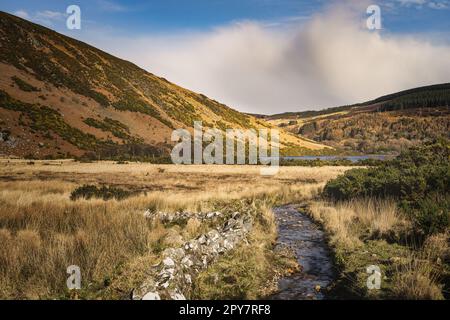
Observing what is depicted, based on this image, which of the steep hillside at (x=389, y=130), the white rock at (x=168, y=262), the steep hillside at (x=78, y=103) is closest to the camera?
the white rock at (x=168, y=262)

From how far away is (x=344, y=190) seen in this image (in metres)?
19.0

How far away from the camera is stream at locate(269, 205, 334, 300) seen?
25.7ft

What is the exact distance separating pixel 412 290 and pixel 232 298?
11.5 ft

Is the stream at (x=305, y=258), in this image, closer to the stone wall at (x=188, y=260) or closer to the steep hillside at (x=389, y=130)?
the stone wall at (x=188, y=260)

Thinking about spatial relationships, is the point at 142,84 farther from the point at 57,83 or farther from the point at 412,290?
the point at 412,290

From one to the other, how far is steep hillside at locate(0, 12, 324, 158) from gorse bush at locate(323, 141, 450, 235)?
4505cm

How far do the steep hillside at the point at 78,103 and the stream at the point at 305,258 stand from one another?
148 feet

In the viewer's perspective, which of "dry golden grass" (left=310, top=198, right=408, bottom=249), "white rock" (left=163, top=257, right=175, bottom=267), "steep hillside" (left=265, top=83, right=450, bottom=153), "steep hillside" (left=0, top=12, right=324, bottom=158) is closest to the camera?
"white rock" (left=163, top=257, right=175, bottom=267)

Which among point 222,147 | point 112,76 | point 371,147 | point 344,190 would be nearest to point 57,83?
point 112,76

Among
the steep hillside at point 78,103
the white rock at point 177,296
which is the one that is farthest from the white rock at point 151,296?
the steep hillside at point 78,103

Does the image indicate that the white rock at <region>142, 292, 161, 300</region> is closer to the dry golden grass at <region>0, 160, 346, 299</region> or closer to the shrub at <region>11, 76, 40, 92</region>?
the dry golden grass at <region>0, 160, 346, 299</region>

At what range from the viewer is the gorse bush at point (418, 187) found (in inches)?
404

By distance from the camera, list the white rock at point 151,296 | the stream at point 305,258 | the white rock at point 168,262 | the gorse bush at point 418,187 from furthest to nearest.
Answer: the gorse bush at point 418,187, the stream at point 305,258, the white rock at point 168,262, the white rock at point 151,296

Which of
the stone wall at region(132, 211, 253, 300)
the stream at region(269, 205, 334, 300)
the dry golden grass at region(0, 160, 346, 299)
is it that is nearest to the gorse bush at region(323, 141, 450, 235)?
the stream at region(269, 205, 334, 300)
